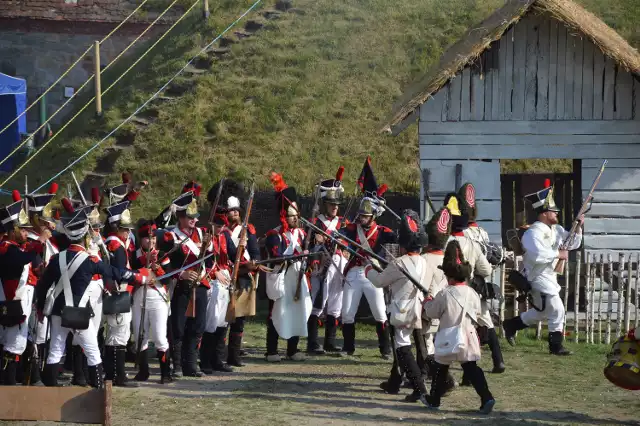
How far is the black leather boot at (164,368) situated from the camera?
12461 mm

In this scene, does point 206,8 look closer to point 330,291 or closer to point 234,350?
point 330,291

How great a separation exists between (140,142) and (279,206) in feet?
34.9

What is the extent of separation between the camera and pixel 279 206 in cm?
1430

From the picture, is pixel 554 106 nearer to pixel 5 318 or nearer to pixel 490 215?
pixel 490 215

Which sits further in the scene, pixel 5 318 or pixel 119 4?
pixel 119 4

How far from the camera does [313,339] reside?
48.4ft

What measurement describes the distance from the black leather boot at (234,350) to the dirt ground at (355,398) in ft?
0.58

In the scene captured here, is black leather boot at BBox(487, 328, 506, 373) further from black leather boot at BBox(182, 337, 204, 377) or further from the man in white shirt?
black leather boot at BBox(182, 337, 204, 377)

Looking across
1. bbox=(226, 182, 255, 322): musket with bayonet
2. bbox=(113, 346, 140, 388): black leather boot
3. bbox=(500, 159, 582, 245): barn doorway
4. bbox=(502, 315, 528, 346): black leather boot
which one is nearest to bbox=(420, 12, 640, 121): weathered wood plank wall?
bbox=(500, 159, 582, 245): barn doorway

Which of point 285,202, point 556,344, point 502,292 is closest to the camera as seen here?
point 285,202

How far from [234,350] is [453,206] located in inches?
128

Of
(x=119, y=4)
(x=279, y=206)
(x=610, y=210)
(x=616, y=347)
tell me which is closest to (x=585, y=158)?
(x=610, y=210)

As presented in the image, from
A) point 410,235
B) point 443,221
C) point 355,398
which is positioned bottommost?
point 355,398

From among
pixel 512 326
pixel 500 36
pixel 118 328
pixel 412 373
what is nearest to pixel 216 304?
pixel 118 328
